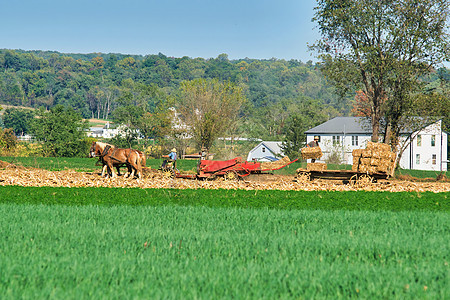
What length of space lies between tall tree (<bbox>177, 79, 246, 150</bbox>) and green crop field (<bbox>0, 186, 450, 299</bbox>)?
1392 inches

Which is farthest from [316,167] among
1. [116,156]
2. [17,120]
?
[17,120]

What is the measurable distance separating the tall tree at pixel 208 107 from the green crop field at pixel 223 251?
1392 inches

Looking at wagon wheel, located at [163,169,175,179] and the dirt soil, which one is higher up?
wagon wheel, located at [163,169,175,179]

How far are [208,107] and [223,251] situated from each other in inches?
1688

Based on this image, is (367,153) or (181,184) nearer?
(181,184)

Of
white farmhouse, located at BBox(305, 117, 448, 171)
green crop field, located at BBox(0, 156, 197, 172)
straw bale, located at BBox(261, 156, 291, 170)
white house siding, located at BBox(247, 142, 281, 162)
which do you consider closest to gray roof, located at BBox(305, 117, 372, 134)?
white farmhouse, located at BBox(305, 117, 448, 171)

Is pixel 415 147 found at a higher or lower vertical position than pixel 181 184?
higher

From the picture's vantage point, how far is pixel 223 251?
749 cm

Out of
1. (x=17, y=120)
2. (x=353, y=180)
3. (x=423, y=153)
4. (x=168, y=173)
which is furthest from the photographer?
(x=17, y=120)

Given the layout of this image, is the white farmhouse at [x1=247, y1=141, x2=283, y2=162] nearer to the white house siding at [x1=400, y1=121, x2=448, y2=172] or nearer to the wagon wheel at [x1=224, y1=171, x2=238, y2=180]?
the white house siding at [x1=400, y1=121, x2=448, y2=172]

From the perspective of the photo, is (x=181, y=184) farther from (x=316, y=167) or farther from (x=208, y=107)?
(x=208, y=107)

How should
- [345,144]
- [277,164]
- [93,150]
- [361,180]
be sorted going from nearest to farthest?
1. [361,180]
2. [93,150]
3. [277,164]
4. [345,144]

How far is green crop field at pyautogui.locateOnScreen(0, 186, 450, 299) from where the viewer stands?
5.76 m

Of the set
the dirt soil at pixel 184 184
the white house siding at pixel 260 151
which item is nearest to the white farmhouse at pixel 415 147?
the white house siding at pixel 260 151
